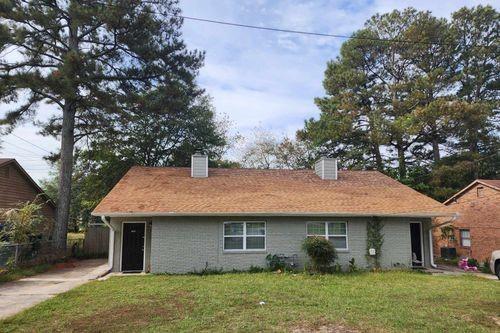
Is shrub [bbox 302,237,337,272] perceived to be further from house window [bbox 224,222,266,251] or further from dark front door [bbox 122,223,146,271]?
dark front door [bbox 122,223,146,271]

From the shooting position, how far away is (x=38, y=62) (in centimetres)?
2030

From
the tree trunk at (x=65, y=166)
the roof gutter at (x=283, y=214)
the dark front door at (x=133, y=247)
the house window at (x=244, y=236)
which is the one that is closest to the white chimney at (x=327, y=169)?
the roof gutter at (x=283, y=214)

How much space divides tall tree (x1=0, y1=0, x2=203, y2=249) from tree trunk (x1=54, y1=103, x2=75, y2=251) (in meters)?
0.05

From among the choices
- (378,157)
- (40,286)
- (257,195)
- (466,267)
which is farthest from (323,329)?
(378,157)

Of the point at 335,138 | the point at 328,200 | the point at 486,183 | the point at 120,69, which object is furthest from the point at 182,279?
the point at 335,138

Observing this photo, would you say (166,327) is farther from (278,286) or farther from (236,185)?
(236,185)

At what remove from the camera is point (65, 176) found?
822 inches

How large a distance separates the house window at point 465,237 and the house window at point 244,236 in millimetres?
13660

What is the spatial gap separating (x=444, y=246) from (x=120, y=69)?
856 inches

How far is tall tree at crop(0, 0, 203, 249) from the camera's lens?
18.1 m

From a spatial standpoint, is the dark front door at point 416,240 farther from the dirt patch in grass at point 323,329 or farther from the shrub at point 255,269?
the dirt patch in grass at point 323,329

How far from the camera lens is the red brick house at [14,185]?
20531 millimetres

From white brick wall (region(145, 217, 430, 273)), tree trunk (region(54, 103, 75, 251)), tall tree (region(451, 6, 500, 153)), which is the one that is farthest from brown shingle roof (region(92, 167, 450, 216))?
tall tree (region(451, 6, 500, 153))

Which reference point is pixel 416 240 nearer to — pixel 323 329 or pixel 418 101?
pixel 323 329
